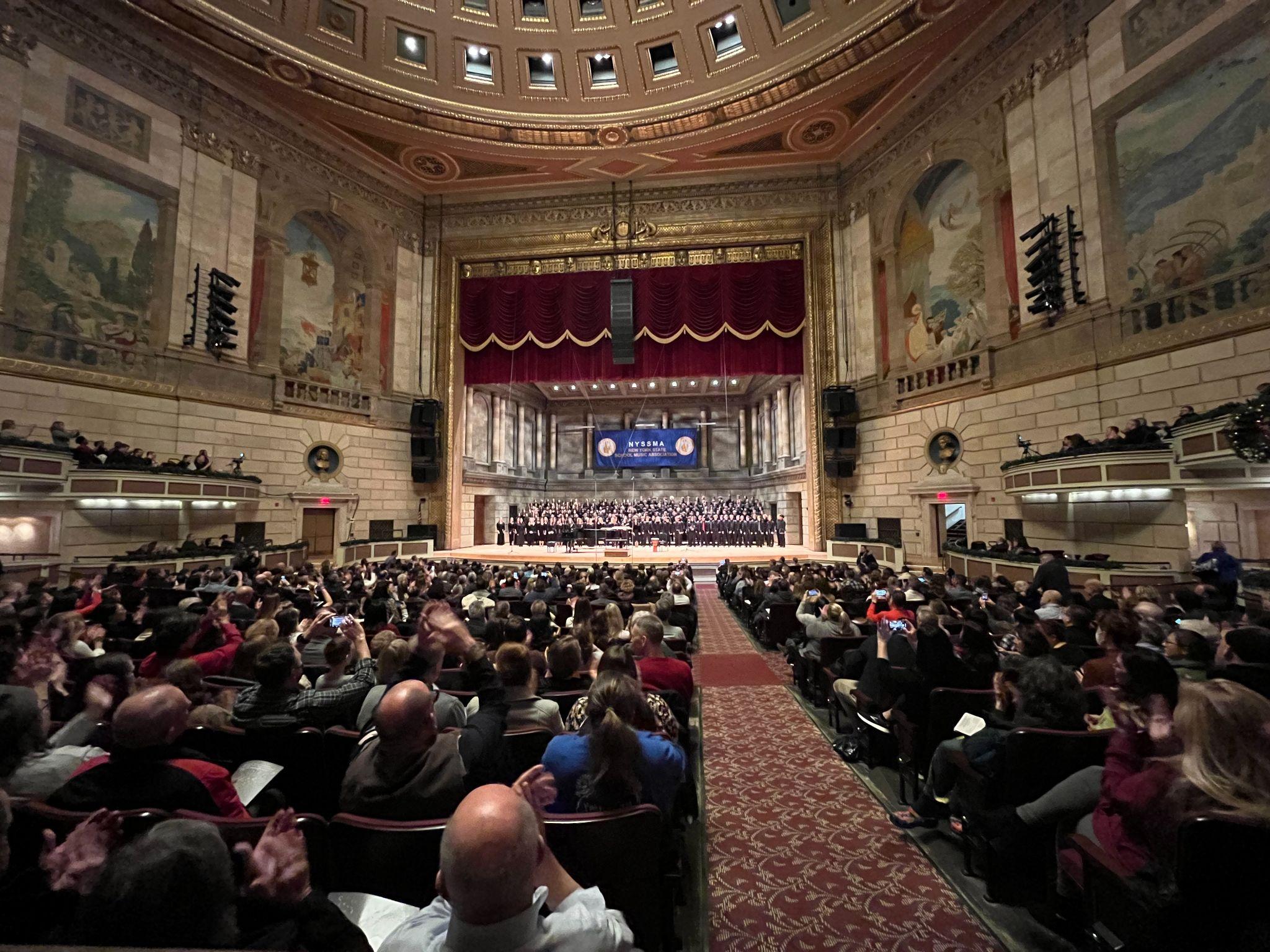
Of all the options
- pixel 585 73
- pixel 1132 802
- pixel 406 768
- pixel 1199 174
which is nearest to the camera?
pixel 1132 802

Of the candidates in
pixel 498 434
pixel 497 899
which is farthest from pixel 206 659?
pixel 498 434

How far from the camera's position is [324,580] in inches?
306

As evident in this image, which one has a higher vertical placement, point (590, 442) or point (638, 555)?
point (590, 442)

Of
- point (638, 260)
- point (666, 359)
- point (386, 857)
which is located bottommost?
point (386, 857)

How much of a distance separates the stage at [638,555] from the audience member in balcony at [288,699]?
11.0m

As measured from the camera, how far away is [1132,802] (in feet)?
5.75

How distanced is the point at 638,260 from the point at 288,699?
16787mm

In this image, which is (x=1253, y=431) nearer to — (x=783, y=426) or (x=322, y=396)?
(x=783, y=426)

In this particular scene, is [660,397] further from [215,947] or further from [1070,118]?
[215,947]

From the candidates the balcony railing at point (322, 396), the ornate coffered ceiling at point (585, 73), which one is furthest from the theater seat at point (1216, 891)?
the balcony railing at point (322, 396)

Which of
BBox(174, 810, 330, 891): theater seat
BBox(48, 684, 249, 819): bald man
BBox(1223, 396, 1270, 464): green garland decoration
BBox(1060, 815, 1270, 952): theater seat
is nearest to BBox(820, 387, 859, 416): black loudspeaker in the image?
BBox(1223, 396, 1270, 464): green garland decoration

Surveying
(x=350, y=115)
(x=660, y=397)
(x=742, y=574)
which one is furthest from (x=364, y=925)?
(x=660, y=397)

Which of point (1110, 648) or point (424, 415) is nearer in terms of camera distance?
point (1110, 648)

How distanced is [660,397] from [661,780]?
977 inches
